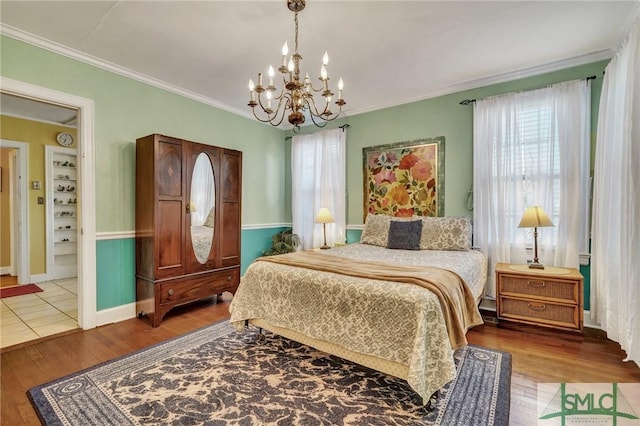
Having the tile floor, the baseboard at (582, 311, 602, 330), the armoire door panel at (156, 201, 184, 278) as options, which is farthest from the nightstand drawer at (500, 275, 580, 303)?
the tile floor

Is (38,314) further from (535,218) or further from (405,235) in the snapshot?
(535,218)

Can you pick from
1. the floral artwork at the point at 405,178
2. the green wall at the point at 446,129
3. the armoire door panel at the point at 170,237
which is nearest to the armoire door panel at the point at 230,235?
the armoire door panel at the point at 170,237

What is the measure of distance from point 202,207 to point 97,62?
179 cm

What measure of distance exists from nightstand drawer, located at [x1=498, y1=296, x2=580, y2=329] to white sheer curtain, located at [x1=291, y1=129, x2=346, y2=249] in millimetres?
2292

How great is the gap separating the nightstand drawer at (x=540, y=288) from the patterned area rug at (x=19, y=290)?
Answer: 20.3ft

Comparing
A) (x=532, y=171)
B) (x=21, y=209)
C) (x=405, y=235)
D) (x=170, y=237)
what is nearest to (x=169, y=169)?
(x=170, y=237)

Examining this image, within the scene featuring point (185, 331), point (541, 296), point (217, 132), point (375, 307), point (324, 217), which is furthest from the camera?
point (324, 217)

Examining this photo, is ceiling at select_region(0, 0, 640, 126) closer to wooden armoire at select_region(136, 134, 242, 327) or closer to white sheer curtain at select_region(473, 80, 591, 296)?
white sheer curtain at select_region(473, 80, 591, 296)

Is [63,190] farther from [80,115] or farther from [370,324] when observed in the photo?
[370,324]

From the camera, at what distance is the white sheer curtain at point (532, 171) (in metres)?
2.93

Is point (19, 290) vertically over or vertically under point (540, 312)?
under

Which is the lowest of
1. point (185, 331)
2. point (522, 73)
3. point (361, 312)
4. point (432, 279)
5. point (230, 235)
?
point (185, 331)

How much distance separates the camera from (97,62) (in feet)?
9.82

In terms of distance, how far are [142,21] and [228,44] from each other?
0.68 metres
